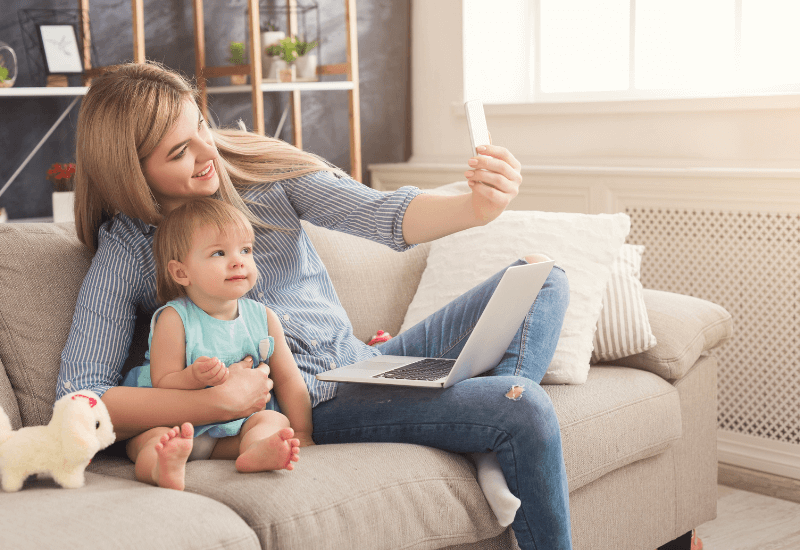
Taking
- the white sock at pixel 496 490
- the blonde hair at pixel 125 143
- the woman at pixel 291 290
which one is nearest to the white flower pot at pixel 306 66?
the woman at pixel 291 290

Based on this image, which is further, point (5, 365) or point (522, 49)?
point (522, 49)

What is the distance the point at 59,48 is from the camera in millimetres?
2654

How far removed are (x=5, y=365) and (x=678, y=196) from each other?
197cm

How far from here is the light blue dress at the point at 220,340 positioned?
135 cm

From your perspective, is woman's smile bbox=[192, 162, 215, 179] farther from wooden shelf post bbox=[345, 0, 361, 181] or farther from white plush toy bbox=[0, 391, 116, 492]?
wooden shelf post bbox=[345, 0, 361, 181]

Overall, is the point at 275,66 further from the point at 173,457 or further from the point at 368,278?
the point at 173,457

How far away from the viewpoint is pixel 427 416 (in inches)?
55.5

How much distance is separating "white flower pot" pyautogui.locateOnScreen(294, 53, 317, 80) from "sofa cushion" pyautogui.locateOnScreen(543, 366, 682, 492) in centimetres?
173

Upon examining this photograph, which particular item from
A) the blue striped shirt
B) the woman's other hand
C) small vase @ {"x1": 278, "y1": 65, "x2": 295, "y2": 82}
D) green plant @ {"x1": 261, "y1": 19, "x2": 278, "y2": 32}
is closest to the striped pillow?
the blue striped shirt

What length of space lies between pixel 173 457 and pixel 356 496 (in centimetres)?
26

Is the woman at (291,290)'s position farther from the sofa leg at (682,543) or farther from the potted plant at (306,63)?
the potted plant at (306,63)

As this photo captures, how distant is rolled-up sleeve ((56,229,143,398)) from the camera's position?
136cm

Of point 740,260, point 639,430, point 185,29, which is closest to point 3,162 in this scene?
point 185,29

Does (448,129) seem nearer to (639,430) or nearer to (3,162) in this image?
(3,162)
